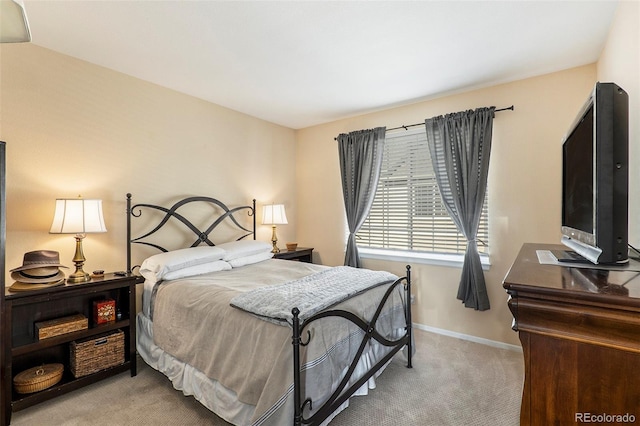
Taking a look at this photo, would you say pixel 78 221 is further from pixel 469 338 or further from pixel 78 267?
pixel 469 338

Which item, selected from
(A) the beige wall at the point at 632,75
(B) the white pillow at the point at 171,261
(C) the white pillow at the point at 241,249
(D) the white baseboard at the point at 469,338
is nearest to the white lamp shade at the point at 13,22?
(B) the white pillow at the point at 171,261

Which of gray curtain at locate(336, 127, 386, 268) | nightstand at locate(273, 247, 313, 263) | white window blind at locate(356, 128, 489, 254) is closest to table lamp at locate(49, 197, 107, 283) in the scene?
nightstand at locate(273, 247, 313, 263)

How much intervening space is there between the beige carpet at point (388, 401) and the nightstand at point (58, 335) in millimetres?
113

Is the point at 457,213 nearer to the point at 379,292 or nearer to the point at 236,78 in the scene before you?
the point at 379,292

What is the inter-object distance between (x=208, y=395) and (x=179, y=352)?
0.44 metres

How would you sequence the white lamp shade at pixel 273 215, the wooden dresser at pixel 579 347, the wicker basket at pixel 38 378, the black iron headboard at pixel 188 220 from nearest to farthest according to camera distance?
the wooden dresser at pixel 579 347
the wicker basket at pixel 38 378
the black iron headboard at pixel 188 220
the white lamp shade at pixel 273 215

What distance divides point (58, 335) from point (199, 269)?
42.3 inches

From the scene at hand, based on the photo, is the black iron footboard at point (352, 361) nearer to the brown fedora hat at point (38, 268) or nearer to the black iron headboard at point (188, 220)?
the brown fedora hat at point (38, 268)

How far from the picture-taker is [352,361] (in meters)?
1.98

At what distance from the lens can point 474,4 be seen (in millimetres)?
1935

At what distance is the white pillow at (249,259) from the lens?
323 centimetres

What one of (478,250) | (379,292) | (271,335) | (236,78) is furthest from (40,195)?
(478,250)

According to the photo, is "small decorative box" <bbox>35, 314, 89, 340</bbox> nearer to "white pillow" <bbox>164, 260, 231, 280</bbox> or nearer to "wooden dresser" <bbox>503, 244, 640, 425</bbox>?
"white pillow" <bbox>164, 260, 231, 280</bbox>

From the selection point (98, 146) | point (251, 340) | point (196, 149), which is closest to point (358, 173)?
point (196, 149)
